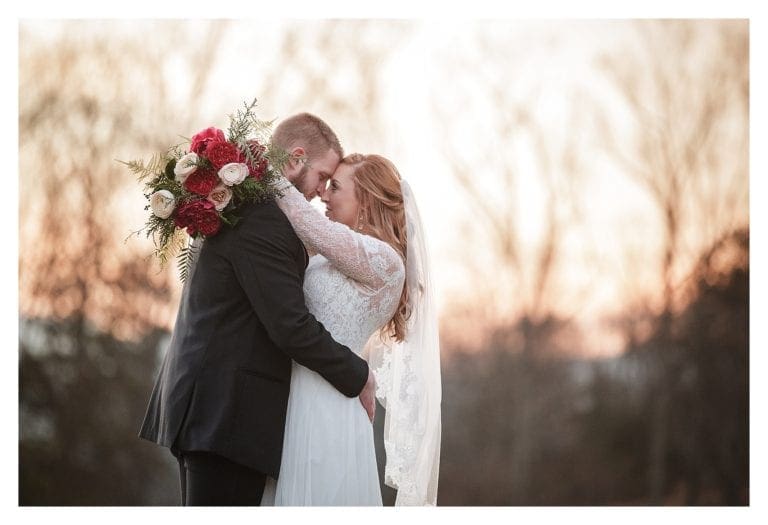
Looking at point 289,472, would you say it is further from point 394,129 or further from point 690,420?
point 690,420

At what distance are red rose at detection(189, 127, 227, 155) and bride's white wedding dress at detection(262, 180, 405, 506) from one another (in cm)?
28

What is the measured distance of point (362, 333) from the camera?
3.07 metres

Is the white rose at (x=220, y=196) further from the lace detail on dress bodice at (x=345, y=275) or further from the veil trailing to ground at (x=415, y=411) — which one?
the veil trailing to ground at (x=415, y=411)

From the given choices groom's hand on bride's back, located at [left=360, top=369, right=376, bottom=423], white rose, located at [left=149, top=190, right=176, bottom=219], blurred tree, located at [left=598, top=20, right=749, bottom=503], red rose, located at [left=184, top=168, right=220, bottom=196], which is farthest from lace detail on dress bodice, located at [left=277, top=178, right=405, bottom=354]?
blurred tree, located at [left=598, top=20, right=749, bottom=503]

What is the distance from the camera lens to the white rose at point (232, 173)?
2752 mm

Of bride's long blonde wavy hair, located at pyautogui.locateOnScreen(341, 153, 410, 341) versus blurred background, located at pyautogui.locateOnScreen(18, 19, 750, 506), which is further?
blurred background, located at pyautogui.locateOnScreen(18, 19, 750, 506)

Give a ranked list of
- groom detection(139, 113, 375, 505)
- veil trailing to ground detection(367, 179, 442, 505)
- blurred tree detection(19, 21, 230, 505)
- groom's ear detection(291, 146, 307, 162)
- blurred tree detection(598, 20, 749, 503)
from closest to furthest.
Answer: groom detection(139, 113, 375, 505) < groom's ear detection(291, 146, 307, 162) < veil trailing to ground detection(367, 179, 442, 505) < blurred tree detection(19, 21, 230, 505) < blurred tree detection(598, 20, 749, 503)

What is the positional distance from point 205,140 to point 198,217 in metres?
0.26

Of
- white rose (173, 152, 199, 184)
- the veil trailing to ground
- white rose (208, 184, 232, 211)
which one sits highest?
white rose (173, 152, 199, 184)

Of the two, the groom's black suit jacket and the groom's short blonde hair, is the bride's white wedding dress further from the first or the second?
the groom's short blonde hair

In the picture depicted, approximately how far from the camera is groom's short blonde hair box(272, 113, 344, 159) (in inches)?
125

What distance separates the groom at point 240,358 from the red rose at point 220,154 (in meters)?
0.17

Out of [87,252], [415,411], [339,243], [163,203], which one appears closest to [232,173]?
[163,203]
